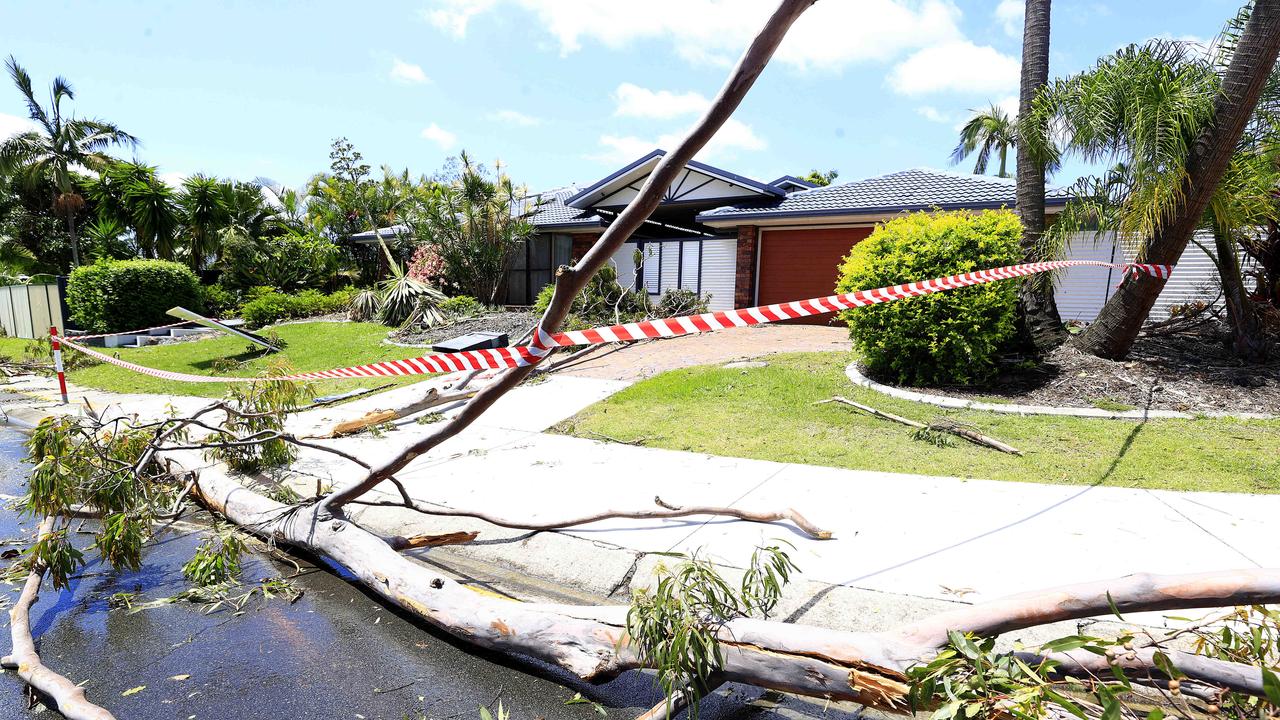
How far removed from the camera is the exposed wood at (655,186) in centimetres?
237

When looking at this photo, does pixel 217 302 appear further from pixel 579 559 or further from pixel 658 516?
pixel 658 516

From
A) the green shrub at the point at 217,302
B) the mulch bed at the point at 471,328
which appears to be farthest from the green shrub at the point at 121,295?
the mulch bed at the point at 471,328

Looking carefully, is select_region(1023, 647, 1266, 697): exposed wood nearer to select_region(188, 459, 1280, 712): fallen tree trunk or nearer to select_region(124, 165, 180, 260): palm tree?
select_region(188, 459, 1280, 712): fallen tree trunk

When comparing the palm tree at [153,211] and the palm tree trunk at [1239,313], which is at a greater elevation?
the palm tree at [153,211]

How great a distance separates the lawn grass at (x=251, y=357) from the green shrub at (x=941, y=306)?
6.96 m

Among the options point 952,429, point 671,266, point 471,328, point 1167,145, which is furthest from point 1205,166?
point 471,328

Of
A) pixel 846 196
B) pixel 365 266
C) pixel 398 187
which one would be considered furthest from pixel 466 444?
pixel 398 187

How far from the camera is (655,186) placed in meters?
2.67

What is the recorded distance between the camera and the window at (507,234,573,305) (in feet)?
69.1

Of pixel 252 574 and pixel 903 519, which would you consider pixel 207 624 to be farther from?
pixel 903 519

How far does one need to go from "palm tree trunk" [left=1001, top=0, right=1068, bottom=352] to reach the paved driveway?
9.56ft

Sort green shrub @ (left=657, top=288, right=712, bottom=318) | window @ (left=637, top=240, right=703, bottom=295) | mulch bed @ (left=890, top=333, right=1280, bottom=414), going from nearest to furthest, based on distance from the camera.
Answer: mulch bed @ (left=890, top=333, right=1280, bottom=414) → green shrub @ (left=657, top=288, right=712, bottom=318) → window @ (left=637, top=240, right=703, bottom=295)

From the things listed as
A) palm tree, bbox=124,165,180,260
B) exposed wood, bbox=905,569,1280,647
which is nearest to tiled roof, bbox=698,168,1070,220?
exposed wood, bbox=905,569,1280,647

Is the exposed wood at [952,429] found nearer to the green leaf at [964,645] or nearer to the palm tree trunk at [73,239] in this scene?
the green leaf at [964,645]
